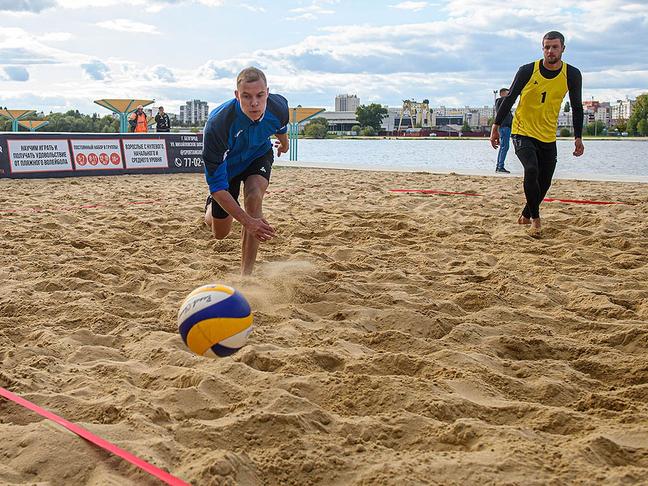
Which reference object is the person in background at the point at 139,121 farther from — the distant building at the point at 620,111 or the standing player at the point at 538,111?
the distant building at the point at 620,111

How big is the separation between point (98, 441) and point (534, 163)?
5530 millimetres

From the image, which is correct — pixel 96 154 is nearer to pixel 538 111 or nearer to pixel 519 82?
pixel 519 82

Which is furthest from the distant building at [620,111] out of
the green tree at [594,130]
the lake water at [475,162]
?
the lake water at [475,162]

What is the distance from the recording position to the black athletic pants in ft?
22.9

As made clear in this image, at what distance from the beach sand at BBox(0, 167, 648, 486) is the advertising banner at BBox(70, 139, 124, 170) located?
817 centimetres

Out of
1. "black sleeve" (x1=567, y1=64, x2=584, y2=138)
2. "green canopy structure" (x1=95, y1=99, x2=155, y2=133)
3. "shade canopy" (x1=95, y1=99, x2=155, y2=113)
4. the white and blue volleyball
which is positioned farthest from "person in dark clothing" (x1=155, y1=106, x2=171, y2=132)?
the white and blue volleyball

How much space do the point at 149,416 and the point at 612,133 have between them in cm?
8784

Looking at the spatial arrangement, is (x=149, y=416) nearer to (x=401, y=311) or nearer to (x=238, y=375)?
(x=238, y=375)

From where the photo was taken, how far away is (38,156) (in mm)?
14391

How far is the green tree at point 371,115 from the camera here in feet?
275

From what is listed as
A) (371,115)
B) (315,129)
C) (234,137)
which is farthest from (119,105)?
(371,115)

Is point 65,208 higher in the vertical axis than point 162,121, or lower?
lower

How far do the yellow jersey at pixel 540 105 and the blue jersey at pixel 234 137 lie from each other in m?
2.94

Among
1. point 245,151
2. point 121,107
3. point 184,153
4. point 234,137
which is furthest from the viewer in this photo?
point 121,107
